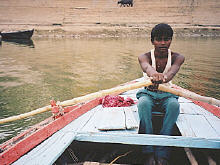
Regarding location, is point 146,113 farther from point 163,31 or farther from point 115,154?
point 163,31

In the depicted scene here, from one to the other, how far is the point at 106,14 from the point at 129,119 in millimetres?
40191

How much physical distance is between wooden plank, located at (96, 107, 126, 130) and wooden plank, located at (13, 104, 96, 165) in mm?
295

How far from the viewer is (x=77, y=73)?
8.55m

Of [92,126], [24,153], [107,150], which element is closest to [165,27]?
[92,126]

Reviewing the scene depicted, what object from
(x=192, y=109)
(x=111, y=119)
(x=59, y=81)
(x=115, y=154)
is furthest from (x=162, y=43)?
(x=59, y=81)

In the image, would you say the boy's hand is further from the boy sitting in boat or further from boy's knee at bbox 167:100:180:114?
boy's knee at bbox 167:100:180:114

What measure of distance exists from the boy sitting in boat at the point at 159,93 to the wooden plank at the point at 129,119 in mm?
107

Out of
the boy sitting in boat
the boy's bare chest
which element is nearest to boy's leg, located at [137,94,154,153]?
the boy sitting in boat

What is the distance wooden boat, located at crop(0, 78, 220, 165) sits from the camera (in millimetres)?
1755

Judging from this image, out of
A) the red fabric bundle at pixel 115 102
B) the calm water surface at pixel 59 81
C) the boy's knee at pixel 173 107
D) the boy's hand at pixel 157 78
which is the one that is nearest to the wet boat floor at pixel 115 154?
the boy's knee at pixel 173 107

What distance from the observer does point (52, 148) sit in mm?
1820

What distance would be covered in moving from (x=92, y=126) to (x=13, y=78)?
6.55 metres

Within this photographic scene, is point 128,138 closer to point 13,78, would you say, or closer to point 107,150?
point 107,150

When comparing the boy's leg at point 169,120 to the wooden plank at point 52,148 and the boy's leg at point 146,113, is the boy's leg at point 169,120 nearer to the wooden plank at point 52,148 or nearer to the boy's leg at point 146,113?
the boy's leg at point 146,113
